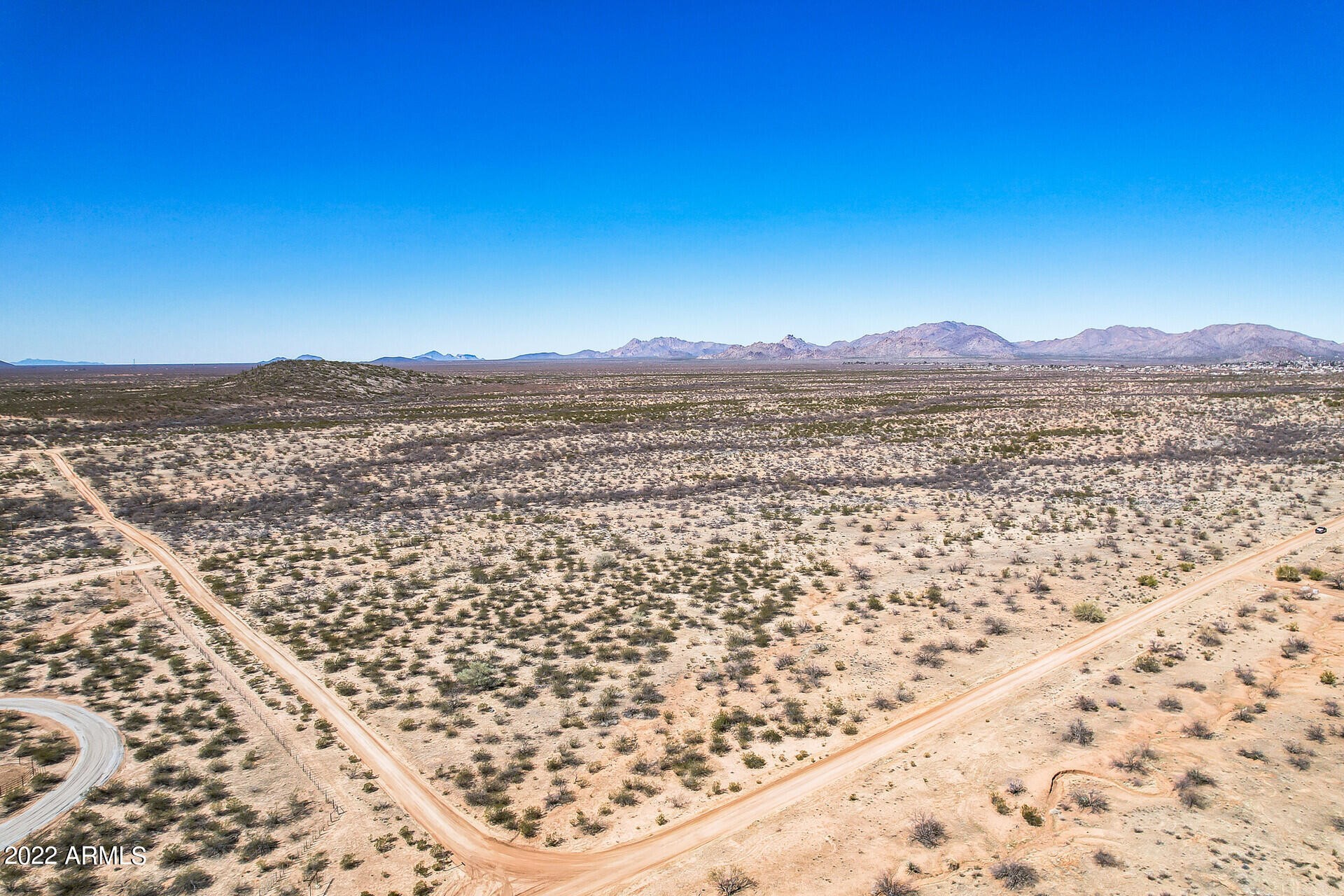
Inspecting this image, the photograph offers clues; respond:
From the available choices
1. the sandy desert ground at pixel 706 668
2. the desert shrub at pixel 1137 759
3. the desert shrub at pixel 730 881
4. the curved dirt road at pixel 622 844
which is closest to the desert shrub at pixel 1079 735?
the sandy desert ground at pixel 706 668

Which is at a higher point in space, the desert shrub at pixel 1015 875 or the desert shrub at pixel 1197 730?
the desert shrub at pixel 1197 730

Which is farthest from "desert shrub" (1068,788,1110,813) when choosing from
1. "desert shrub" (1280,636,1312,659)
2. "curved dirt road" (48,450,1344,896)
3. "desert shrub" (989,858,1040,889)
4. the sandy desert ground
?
"desert shrub" (1280,636,1312,659)

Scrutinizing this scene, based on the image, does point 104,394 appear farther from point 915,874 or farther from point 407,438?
point 915,874

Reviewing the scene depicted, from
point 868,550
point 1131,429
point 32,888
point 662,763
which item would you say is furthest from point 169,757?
point 1131,429

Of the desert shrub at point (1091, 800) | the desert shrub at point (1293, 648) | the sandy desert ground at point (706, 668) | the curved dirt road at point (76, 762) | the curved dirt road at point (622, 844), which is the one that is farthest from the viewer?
the desert shrub at point (1293, 648)

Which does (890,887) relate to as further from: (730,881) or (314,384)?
(314,384)

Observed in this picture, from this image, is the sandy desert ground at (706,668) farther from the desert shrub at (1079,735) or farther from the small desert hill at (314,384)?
the small desert hill at (314,384)

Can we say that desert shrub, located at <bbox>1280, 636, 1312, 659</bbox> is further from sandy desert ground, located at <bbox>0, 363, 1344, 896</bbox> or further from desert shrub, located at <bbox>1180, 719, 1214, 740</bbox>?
desert shrub, located at <bbox>1180, 719, 1214, 740</bbox>
